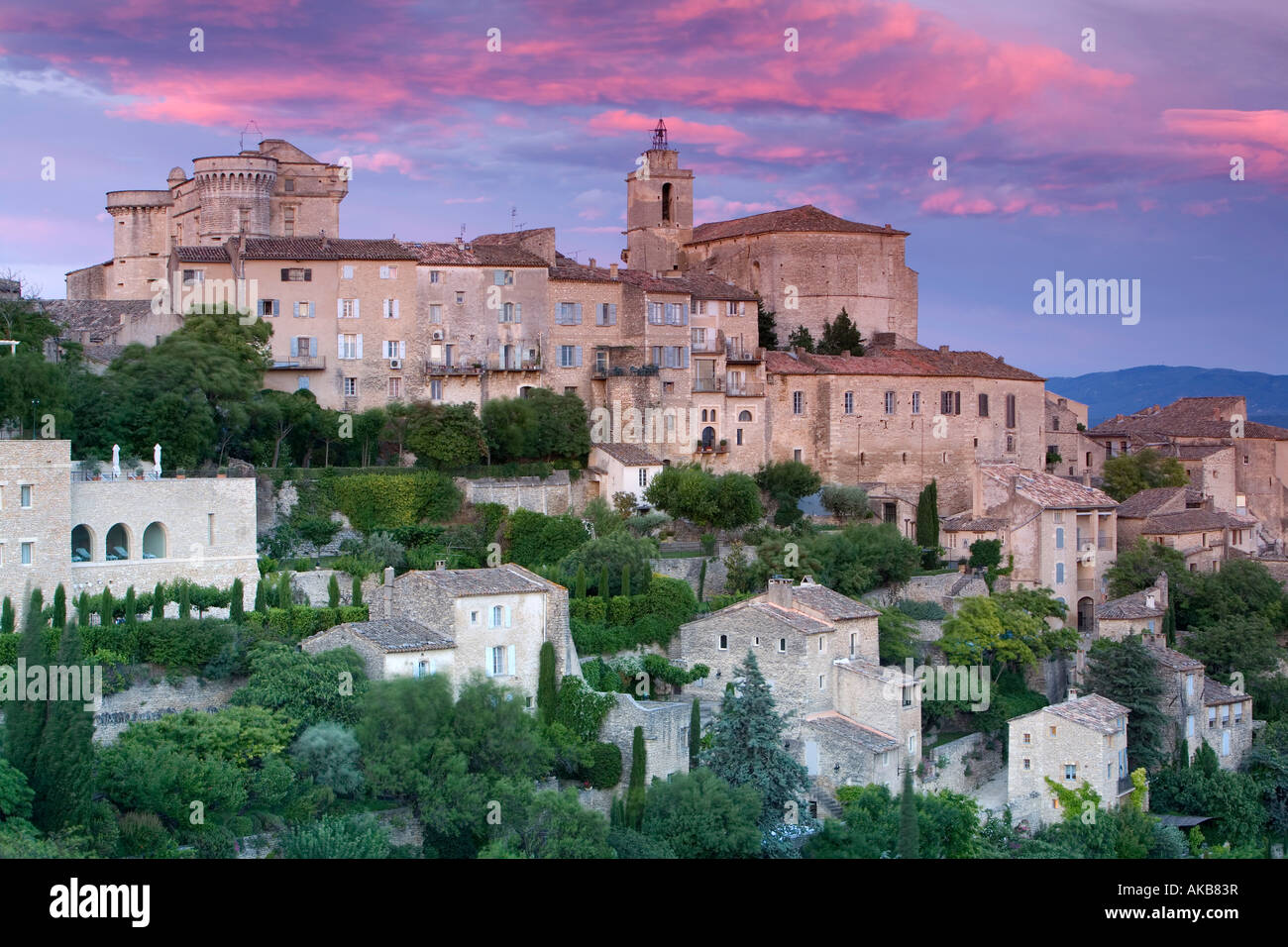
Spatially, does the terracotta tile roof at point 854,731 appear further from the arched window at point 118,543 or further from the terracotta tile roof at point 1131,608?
the arched window at point 118,543

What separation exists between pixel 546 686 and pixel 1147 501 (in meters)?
25.2

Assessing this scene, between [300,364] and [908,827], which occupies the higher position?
[300,364]

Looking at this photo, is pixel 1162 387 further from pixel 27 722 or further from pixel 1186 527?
pixel 27 722

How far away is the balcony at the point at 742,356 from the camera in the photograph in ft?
161

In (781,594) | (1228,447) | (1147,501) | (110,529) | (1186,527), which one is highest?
(1228,447)

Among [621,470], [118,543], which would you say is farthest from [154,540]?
[621,470]

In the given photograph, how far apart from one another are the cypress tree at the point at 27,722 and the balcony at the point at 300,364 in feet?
59.7

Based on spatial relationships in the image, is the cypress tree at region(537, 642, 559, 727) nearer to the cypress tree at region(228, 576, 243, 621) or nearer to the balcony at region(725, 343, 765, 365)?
the cypress tree at region(228, 576, 243, 621)

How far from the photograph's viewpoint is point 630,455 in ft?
141

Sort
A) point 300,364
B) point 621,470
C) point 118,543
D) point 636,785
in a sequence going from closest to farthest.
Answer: point 636,785 < point 118,543 < point 621,470 < point 300,364

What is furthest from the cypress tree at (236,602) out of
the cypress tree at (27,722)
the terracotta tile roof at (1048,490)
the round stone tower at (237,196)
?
the round stone tower at (237,196)

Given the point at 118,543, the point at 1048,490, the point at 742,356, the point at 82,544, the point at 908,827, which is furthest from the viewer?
the point at 742,356
